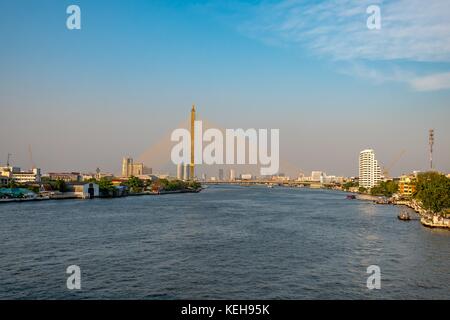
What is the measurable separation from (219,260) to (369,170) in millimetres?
61322

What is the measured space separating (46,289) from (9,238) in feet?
18.5

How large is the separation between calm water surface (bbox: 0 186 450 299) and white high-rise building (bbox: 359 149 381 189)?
52406 millimetres

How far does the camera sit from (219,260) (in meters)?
8.94

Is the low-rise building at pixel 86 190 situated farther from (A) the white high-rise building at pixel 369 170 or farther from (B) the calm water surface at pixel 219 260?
(A) the white high-rise building at pixel 369 170

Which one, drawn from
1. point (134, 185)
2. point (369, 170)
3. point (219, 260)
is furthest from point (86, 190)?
point (369, 170)

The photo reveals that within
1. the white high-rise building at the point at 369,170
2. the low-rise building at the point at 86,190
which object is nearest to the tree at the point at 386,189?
the white high-rise building at the point at 369,170

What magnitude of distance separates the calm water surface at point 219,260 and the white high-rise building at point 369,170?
52406 millimetres

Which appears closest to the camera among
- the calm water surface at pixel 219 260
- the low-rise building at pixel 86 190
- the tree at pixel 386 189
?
the calm water surface at pixel 219 260

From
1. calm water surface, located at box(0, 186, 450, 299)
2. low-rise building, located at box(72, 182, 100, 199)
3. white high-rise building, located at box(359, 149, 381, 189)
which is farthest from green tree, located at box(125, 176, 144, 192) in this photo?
white high-rise building, located at box(359, 149, 381, 189)

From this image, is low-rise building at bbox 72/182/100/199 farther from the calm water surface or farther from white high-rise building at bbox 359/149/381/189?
white high-rise building at bbox 359/149/381/189

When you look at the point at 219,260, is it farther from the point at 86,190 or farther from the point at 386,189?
Answer: the point at 386,189

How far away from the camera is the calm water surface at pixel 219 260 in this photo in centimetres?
675
